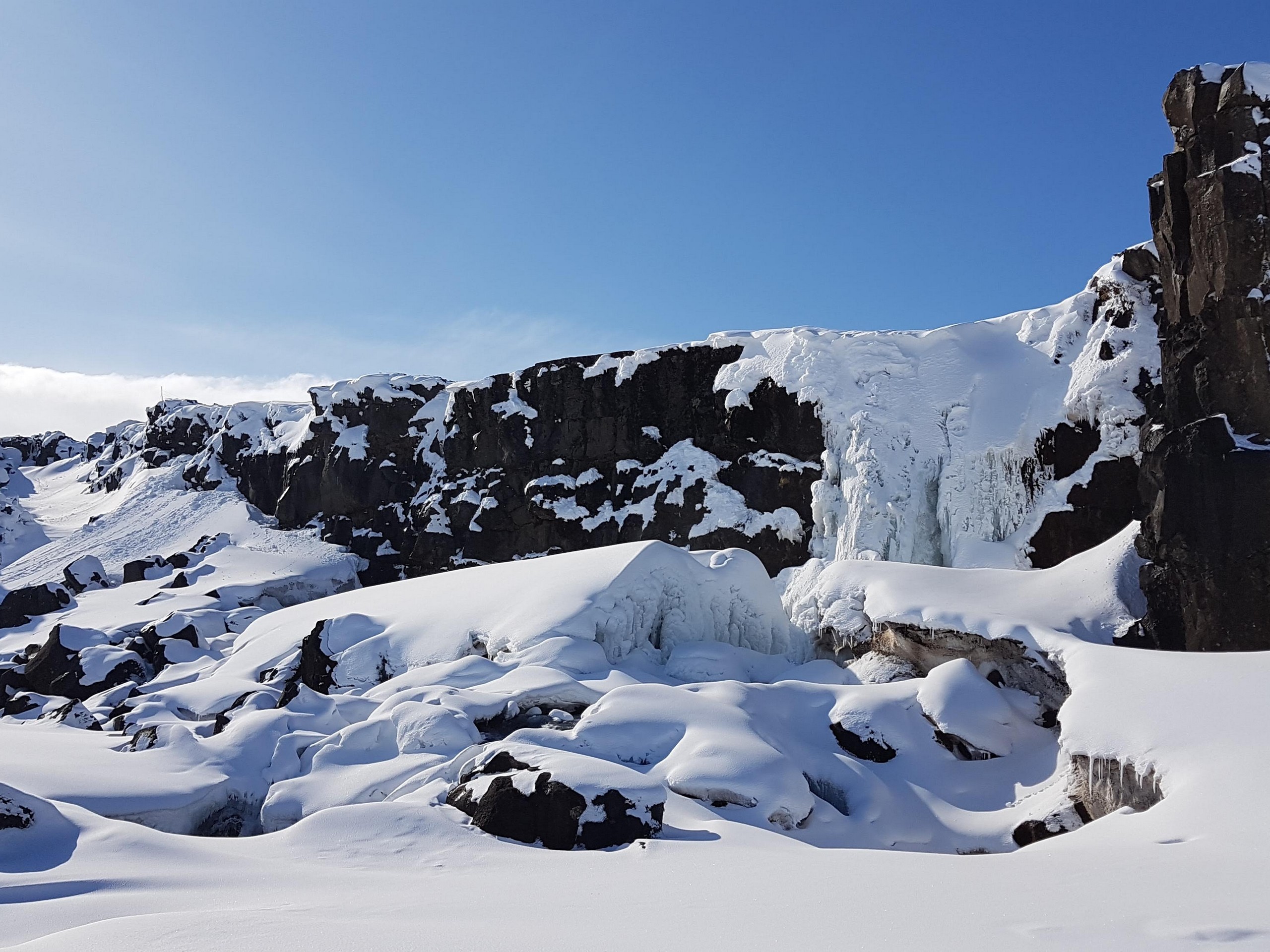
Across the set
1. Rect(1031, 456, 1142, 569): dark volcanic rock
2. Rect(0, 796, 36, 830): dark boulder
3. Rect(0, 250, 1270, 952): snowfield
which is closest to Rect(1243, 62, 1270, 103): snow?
Rect(0, 250, 1270, 952): snowfield

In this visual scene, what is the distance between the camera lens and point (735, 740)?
13.1 m

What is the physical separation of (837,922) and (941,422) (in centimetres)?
2458

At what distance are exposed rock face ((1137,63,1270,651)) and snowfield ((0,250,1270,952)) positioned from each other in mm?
1295

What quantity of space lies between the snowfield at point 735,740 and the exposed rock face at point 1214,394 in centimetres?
129

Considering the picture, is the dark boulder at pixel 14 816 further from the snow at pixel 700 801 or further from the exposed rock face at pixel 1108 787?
the exposed rock face at pixel 1108 787

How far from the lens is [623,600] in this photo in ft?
65.5

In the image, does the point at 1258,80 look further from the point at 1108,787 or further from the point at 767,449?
the point at 767,449

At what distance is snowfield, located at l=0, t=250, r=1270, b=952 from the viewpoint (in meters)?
6.52

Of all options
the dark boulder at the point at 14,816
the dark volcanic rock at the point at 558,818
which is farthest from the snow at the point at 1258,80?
the dark boulder at the point at 14,816

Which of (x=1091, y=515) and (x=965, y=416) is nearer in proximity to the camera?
(x=1091, y=515)

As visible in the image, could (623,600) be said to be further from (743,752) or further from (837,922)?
(837,922)

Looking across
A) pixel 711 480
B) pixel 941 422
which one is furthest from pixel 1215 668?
pixel 711 480

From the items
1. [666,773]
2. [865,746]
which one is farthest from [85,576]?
[865,746]

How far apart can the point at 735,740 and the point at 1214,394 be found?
10.5 m
